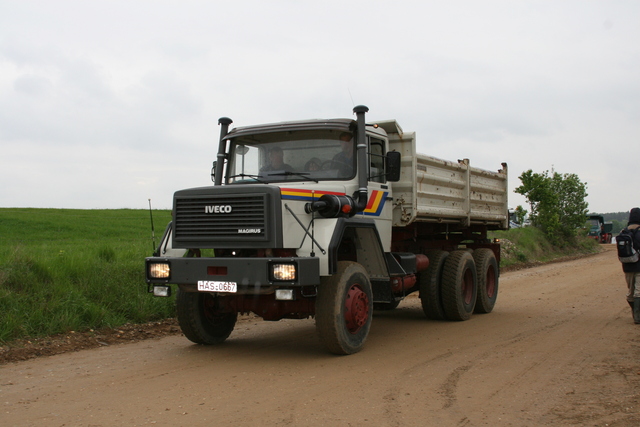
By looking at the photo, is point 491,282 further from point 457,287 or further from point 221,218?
point 221,218

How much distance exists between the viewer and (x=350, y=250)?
823 cm

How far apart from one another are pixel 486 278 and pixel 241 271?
244 inches

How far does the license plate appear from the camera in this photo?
690cm

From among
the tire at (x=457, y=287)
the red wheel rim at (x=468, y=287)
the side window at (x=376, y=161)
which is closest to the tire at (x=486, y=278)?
the red wheel rim at (x=468, y=287)

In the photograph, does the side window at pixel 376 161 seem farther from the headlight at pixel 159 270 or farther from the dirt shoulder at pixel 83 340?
the dirt shoulder at pixel 83 340

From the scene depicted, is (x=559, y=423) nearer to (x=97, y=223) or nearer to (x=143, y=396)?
(x=143, y=396)

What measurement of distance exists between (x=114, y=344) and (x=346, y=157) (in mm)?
3878

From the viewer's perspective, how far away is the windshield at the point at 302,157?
800cm

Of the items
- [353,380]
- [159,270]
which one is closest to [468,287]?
[353,380]

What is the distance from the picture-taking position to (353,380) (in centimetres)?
617

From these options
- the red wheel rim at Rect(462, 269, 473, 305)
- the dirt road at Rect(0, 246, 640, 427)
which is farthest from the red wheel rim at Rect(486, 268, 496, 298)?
the dirt road at Rect(0, 246, 640, 427)

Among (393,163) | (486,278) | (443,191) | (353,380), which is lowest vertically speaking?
(353,380)

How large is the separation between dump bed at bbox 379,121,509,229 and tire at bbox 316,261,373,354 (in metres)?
1.80

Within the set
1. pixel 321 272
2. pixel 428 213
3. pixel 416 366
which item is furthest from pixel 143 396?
pixel 428 213
